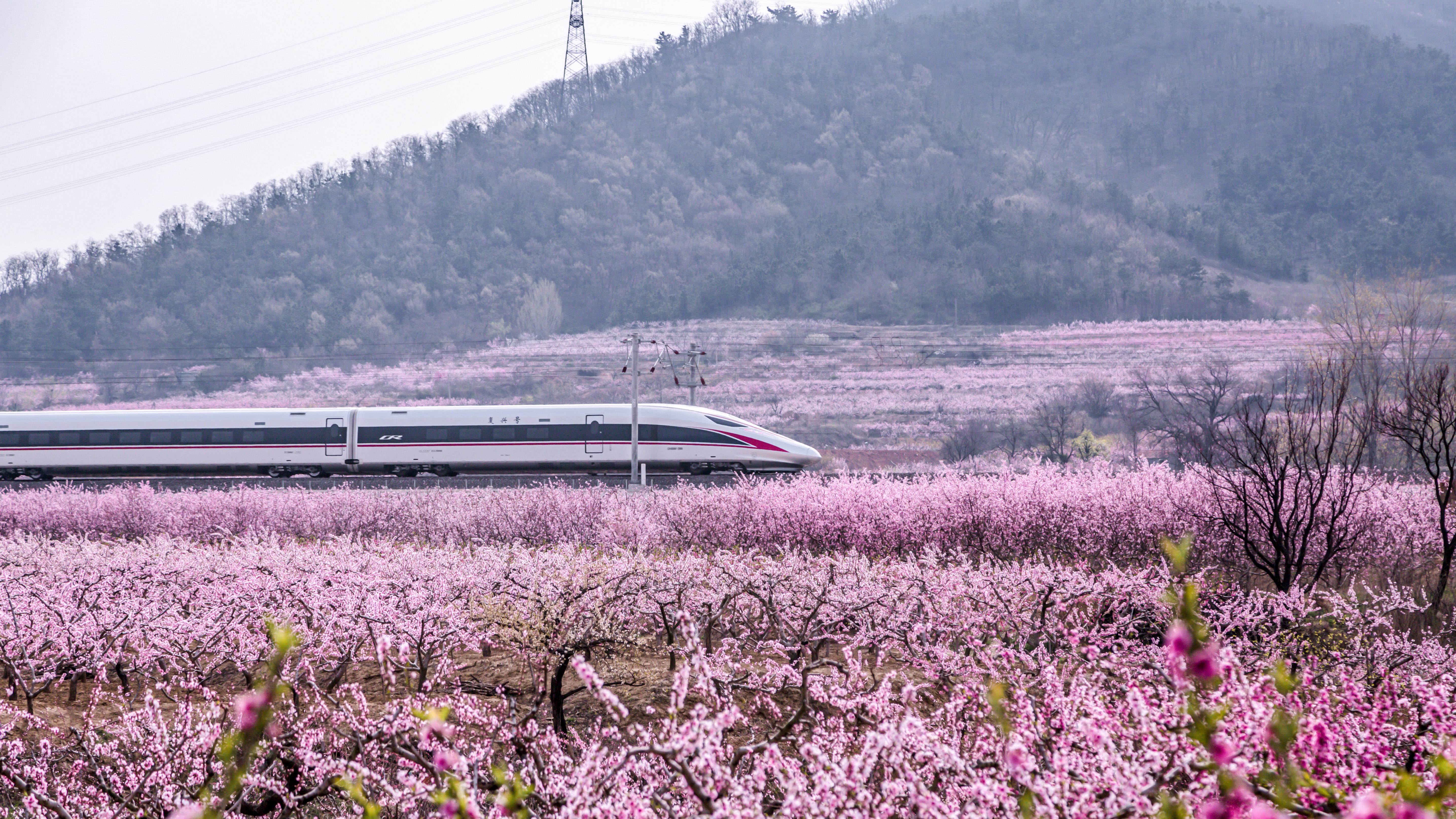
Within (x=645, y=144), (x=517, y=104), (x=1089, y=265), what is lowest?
(x=1089, y=265)

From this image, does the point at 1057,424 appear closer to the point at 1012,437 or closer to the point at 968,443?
the point at 1012,437

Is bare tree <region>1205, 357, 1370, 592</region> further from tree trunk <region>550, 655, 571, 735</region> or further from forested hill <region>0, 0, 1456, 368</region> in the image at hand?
forested hill <region>0, 0, 1456, 368</region>

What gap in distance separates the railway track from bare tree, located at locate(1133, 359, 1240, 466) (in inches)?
528

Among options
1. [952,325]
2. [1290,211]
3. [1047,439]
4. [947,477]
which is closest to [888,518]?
[947,477]

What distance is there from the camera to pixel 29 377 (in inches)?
2724

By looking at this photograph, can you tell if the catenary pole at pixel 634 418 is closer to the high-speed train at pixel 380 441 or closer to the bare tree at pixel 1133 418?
the high-speed train at pixel 380 441

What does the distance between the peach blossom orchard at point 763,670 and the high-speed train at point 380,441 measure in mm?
12524

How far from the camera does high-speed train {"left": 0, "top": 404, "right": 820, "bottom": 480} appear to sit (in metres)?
28.1

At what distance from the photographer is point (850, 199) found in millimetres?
103750

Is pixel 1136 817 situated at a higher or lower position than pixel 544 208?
lower

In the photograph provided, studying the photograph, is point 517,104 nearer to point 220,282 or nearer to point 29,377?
point 220,282

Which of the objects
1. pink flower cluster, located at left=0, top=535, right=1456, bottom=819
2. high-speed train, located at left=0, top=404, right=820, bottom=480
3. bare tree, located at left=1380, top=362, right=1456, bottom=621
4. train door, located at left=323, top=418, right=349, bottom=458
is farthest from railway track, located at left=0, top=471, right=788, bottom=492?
bare tree, located at left=1380, top=362, right=1456, bottom=621

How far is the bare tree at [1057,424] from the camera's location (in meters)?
38.3

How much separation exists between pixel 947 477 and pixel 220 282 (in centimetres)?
8478
